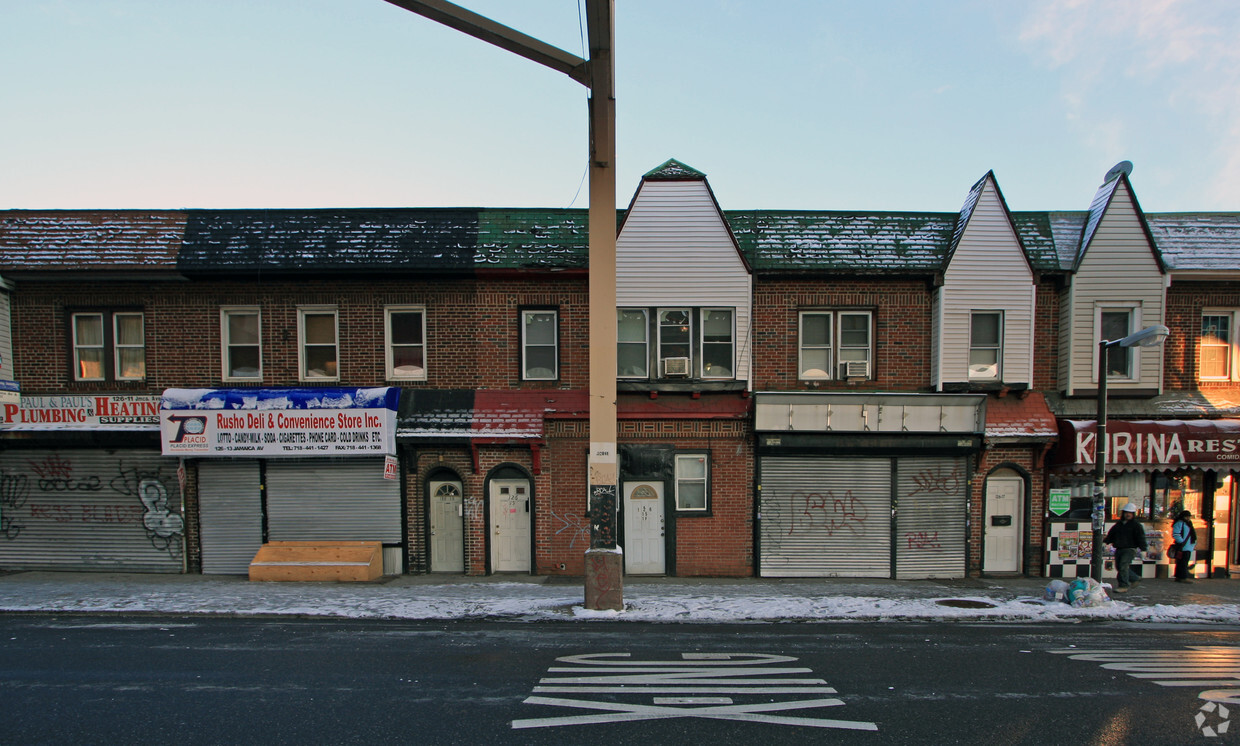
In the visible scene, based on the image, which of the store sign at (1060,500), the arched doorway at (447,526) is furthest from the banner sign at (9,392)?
the store sign at (1060,500)

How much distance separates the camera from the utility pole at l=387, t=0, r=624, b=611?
893cm

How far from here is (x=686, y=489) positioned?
40.6 feet

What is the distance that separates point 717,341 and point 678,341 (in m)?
0.81

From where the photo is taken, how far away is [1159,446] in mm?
11625

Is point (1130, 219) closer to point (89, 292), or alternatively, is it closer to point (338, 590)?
point (338, 590)

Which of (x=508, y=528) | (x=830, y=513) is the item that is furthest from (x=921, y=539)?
(x=508, y=528)

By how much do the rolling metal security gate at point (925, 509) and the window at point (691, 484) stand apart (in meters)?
3.97

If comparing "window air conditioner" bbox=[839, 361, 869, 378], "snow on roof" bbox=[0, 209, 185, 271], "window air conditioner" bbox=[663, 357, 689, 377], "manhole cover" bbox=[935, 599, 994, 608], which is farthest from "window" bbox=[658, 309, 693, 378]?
"snow on roof" bbox=[0, 209, 185, 271]

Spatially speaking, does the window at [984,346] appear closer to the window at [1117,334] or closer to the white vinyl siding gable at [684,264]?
the window at [1117,334]

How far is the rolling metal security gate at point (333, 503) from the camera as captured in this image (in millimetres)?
12180

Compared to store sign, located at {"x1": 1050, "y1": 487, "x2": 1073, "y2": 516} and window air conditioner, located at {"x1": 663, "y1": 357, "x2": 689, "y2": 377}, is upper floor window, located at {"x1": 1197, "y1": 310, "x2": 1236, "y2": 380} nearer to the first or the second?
store sign, located at {"x1": 1050, "y1": 487, "x2": 1073, "y2": 516}

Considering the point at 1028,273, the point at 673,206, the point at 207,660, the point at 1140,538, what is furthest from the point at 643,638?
the point at 1028,273

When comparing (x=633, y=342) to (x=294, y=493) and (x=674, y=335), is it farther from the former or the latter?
(x=294, y=493)

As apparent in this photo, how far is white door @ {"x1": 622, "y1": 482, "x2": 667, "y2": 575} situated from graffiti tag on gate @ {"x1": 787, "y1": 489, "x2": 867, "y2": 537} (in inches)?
107
